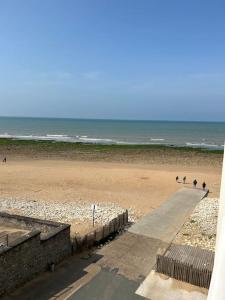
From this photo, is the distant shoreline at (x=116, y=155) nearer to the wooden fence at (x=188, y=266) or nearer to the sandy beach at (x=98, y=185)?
the sandy beach at (x=98, y=185)

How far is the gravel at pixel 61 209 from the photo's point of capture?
17.4 m

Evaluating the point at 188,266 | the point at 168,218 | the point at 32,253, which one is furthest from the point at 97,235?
the point at 168,218

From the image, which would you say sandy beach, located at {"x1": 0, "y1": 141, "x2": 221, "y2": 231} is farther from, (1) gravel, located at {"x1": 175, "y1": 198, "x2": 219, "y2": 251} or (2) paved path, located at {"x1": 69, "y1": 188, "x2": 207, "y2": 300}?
(1) gravel, located at {"x1": 175, "y1": 198, "x2": 219, "y2": 251}

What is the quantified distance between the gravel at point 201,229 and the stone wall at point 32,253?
214 inches

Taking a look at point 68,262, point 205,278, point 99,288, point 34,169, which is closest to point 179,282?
point 205,278

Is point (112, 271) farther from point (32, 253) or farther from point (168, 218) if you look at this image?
point (168, 218)

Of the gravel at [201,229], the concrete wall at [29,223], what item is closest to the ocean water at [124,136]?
the gravel at [201,229]

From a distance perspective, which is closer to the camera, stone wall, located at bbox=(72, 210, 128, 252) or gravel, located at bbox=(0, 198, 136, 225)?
stone wall, located at bbox=(72, 210, 128, 252)

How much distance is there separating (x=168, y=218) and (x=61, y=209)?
20.5 ft

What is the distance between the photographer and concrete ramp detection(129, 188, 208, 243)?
1503cm

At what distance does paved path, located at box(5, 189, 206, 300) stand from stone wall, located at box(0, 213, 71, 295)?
33cm

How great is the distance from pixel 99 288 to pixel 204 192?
1580 cm

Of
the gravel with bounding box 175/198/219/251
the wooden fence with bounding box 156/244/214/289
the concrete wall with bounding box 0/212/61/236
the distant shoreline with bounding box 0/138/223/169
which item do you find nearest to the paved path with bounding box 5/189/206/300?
the gravel with bounding box 175/198/219/251

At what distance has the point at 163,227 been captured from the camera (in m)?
15.9
